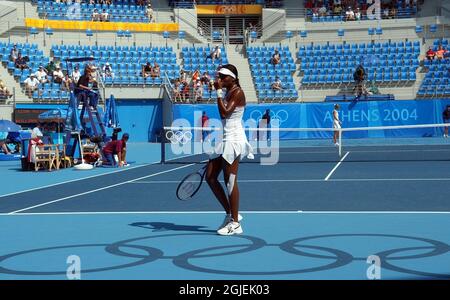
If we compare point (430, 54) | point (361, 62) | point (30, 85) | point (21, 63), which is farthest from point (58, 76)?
point (430, 54)

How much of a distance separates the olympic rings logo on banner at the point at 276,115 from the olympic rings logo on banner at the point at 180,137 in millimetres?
3558

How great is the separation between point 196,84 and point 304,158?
14.2 meters

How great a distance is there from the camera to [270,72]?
37344 mm

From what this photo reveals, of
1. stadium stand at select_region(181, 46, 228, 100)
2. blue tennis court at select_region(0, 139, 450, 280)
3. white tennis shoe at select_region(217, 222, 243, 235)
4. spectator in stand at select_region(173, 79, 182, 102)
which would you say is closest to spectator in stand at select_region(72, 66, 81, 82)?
spectator in stand at select_region(173, 79, 182, 102)

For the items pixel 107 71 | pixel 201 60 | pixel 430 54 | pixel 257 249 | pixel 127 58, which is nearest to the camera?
pixel 257 249

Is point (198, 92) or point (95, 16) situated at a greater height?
point (95, 16)

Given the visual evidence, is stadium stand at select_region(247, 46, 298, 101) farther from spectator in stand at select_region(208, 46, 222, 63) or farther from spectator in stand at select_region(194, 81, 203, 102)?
spectator in stand at select_region(194, 81, 203, 102)

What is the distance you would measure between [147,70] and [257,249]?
29002mm

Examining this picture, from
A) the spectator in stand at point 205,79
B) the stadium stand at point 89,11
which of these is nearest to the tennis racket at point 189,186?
the spectator in stand at point 205,79

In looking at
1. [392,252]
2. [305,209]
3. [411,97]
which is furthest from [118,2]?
[392,252]

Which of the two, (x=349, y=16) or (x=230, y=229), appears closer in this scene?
(x=230, y=229)

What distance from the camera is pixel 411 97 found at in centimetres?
3575

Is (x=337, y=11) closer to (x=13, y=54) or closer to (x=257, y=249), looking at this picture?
(x=13, y=54)
